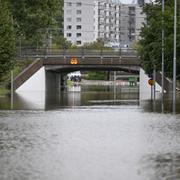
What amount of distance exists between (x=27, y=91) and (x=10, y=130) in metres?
60.7

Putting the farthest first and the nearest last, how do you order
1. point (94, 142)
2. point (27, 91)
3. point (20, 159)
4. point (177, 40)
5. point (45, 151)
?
point (27, 91), point (177, 40), point (94, 142), point (45, 151), point (20, 159)

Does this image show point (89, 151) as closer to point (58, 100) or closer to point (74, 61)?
point (58, 100)

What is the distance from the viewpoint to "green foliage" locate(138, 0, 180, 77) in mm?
43344

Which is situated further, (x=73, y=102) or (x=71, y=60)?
(x=71, y=60)

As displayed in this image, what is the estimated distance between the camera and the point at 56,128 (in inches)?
919

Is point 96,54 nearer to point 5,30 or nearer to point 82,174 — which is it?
point 5,30

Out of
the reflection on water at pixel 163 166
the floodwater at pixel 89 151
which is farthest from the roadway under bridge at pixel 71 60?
the reflection on water at pixel 163 166

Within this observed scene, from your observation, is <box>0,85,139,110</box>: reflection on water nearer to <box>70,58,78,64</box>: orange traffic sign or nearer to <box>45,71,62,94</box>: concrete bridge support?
<box>70,58,78,64</box>: orange traffic sign

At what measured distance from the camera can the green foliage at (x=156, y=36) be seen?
43.3 meters

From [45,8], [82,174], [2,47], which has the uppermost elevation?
[45,8]

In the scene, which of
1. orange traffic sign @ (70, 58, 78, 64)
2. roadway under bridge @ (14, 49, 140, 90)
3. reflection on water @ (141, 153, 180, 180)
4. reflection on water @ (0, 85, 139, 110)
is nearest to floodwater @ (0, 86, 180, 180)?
reflection on water @ (141, 153, 180, 180)

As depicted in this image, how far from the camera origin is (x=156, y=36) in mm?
50812

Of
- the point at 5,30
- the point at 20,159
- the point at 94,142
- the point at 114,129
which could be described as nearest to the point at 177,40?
the point at 5,30

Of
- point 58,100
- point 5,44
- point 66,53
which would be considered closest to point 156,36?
point 58,100
